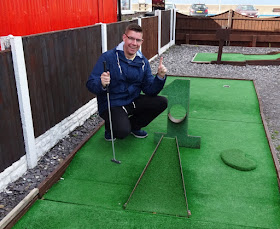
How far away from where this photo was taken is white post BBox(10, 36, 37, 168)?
339 centimetres

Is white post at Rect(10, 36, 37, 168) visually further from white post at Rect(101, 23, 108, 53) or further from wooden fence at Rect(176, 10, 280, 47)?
wooden fence at Rect(176, 10, 280, 47)

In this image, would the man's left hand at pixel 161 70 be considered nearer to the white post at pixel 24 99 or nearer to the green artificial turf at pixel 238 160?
the green artificial turf at pixel 238 160

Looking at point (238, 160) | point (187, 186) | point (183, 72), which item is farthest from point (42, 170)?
point (183, 72)

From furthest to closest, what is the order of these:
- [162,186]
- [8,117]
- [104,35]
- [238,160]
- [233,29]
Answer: [233,29] → [104,35] → [238,160] → [8,117] → [162,186]

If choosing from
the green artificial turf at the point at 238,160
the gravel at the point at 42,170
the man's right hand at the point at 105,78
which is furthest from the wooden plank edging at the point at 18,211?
the green artificial turf at the point at 238,160

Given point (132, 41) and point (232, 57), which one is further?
point (232, 57)

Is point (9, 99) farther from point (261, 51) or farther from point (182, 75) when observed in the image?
point (261, 51)

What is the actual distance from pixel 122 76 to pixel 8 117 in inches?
61.6

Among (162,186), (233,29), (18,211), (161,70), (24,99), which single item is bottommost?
(18,211)

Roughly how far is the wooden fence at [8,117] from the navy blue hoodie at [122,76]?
986mm

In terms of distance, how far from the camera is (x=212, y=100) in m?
6.66

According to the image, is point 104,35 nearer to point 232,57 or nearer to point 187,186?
point 187,186

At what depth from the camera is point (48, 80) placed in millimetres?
4152

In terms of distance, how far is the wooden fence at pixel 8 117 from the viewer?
3.25 m
